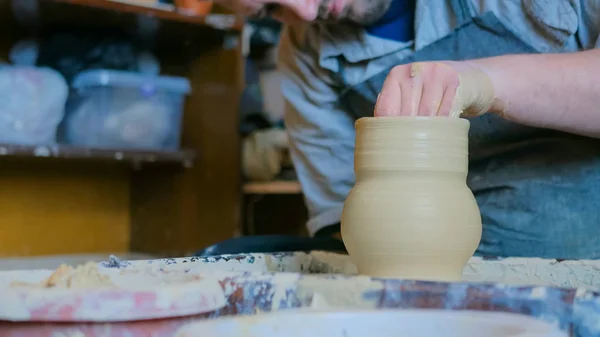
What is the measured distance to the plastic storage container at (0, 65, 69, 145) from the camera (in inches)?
72.2

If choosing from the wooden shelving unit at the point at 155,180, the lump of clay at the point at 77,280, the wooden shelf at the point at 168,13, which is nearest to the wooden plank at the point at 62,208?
the wooden shelving unit at the point at 155,180

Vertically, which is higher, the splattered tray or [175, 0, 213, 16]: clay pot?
[175, 0, 213, 16]: clay pot

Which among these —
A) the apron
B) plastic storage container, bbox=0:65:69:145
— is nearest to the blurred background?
plastic storage container, bbox=0:65:69:145

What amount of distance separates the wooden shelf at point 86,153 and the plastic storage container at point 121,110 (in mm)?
31

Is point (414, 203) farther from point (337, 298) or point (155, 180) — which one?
point (155, 180)

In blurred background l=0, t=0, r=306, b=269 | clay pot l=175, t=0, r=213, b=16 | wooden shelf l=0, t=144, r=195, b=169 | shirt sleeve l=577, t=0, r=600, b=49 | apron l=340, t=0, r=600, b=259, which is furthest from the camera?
clay pot l=175, t=0, r=213, b=16

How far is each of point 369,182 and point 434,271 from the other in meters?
0.12

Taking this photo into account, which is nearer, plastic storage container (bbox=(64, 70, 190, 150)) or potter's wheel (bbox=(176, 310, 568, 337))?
potter's wheel (bbox=(176, 310, 568, 337))

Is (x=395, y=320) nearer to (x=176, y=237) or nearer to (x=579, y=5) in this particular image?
(x=579, y=5)

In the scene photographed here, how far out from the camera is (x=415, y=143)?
30.6 inches

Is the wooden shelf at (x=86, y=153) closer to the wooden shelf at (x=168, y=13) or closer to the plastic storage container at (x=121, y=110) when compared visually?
the plastic storage container at (x=121, y=110)

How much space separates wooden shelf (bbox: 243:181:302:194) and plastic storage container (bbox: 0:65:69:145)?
0.62m

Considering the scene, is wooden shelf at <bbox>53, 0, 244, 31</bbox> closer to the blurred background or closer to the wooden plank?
the blurred background

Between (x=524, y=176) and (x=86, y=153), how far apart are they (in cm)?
120
